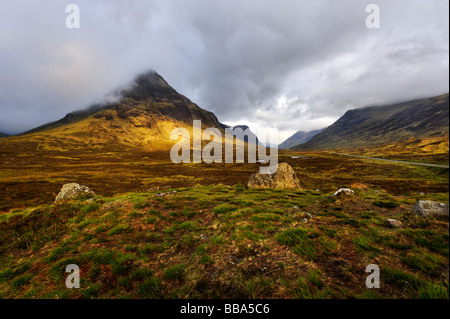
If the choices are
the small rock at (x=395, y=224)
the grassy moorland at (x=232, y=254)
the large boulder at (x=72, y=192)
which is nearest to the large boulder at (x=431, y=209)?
the grassy moorland at (x=232, y=254)

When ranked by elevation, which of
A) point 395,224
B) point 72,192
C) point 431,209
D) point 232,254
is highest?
point 431,209

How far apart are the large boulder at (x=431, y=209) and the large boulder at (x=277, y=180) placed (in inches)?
645

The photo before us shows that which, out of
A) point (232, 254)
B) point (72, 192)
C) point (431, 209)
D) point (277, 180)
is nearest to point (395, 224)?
point (431, 209)

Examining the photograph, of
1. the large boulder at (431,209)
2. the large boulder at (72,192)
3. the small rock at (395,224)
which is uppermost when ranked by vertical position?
the large boulder at (431,209)

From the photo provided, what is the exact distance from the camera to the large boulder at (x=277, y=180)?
22719 mm

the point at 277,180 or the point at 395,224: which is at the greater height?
the point at 395,224

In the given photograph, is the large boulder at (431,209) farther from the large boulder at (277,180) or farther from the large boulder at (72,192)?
the large boulder at (72,192)

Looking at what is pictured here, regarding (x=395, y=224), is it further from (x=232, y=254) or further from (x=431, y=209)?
(x=232, y=254)

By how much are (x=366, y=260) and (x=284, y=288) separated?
104 inches

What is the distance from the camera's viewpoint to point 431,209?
5613 mm

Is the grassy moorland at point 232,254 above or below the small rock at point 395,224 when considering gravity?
below

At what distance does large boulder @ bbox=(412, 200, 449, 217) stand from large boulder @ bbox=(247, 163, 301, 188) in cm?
1639

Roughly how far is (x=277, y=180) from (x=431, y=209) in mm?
17592

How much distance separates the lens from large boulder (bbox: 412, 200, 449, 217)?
4.88 metres
